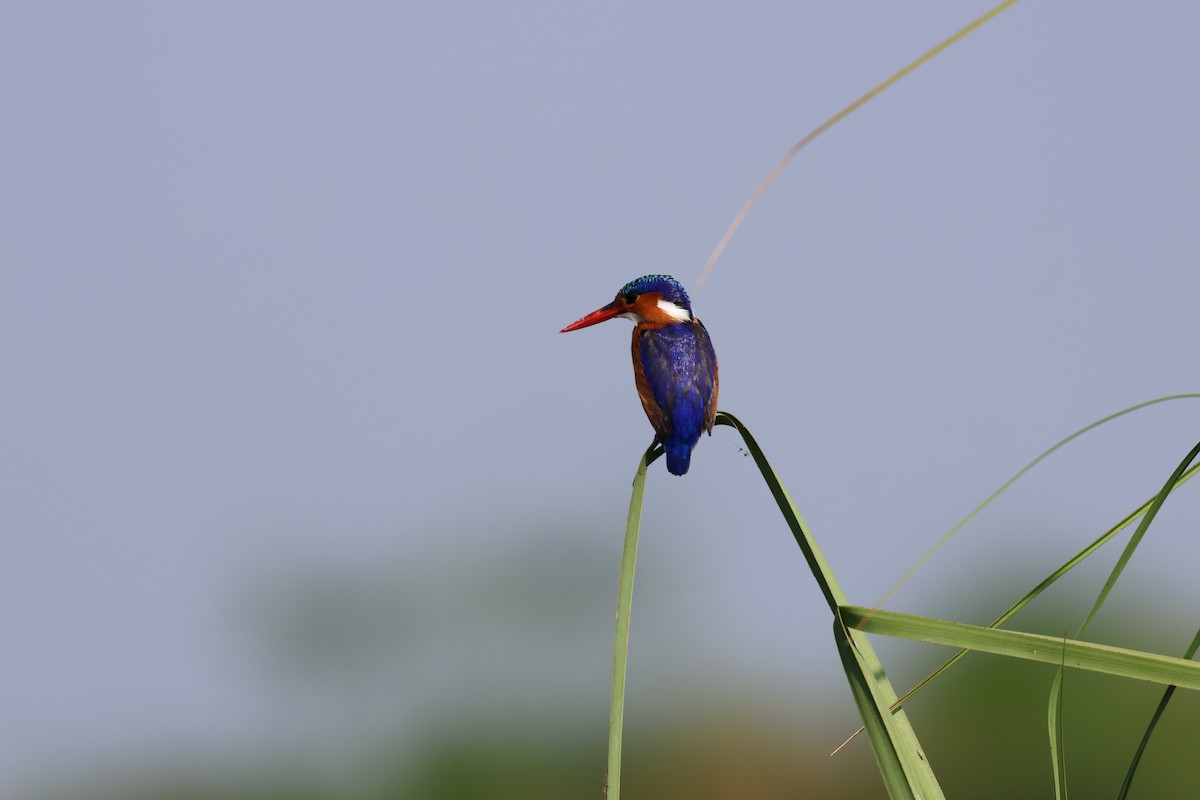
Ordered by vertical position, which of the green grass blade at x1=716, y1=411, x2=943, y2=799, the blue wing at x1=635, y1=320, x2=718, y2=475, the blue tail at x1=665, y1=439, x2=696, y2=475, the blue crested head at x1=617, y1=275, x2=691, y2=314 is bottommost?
the green grass blade at x1=716, y1=411, x2=943, y2=799

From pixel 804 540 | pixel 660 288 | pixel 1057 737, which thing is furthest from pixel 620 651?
pixel 660 288

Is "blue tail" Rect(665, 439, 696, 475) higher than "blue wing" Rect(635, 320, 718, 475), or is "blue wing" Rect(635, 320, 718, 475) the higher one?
"blue wing" Rect(635, 320, 718, 475)

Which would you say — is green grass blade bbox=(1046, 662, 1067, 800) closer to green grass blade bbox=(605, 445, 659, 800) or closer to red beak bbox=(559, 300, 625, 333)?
green grass blade bbox=(605, 445, 659, 800)

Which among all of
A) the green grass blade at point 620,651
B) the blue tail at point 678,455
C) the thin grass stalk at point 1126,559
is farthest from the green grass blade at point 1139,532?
the blue tail at point 678,455

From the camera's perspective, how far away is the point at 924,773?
4.24ft

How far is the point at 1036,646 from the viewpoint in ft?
4.20

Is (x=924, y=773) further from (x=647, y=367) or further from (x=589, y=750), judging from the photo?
(x=589, y=750)

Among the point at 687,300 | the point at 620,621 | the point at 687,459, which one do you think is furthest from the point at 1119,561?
the point at 687,300

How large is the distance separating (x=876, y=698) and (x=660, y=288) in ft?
8.05

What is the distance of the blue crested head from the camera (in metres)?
3.62

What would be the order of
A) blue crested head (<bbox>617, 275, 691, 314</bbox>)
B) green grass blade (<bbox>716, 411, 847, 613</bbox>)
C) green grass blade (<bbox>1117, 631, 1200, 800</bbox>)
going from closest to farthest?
green grass blade (<bbox>1117, 631, 1200, 800</bbox>) < green grass blade (<bbox>716, 411, 847, 613</bbox>) < blue crested head (<bbox>617, 275, 691, 314</bbox>)

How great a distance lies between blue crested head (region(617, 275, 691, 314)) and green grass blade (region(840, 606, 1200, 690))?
91.0 inches

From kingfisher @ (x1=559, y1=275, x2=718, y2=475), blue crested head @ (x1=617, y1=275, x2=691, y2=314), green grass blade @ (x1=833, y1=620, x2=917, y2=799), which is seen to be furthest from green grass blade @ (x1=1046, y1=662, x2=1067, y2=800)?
blue crested head @ (x1=617, y1=275, x2=691, y2=314)

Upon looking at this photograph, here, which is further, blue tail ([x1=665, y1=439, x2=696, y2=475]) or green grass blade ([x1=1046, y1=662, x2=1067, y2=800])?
blue tail ([x1=665, y1=439, x2=696, y2=475])
